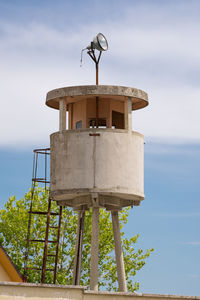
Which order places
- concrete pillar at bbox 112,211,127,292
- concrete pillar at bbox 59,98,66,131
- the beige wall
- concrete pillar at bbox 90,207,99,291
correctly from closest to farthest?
concrete pillar at bbox 90,207,99,291, concrete pillar at bbox 112,211,127,292, concrete pillar at bbox 59,98,66,131, the beige wall

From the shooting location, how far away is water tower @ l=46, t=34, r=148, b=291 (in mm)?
28125

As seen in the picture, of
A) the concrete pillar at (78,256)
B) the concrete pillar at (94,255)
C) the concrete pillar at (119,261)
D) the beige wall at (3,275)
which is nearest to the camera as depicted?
the concrete pillar at (94,255)

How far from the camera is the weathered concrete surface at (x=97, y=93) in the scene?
94.4ft

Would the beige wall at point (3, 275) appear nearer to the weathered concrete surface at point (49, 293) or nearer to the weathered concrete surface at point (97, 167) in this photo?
the weathered concrete surface at point (97, 167)

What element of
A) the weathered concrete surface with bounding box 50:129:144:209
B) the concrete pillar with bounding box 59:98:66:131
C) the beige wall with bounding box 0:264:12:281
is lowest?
the beige wall with bounding box 0:264:12:281

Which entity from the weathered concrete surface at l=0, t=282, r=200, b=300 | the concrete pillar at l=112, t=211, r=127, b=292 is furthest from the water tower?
the weathered concrete surface at l=0, t=282, r=200, b=300

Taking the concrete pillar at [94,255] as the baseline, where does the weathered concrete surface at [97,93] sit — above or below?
above

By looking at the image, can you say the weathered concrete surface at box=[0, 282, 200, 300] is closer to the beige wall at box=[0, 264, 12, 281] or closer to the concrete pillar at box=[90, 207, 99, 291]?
the concrete pillar at box=[90, 207, 99, 291]

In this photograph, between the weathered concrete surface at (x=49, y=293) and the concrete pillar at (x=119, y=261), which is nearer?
the weathered concrete surface at (x=49, y=293)

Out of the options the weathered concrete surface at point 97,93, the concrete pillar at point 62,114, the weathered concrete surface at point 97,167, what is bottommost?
the weathered concrete surface at point 97,167

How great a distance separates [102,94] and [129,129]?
1.87 metres

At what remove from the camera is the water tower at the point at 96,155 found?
1107 inches

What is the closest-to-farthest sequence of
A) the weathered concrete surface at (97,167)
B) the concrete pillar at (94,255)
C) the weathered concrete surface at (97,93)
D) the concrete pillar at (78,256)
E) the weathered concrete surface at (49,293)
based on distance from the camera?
the weathered concrete surface at (49,293) → the weathered concrete surface at (97,167) → the concrete pillar at (94,255) → the weathered concrete surface at (97,93) → the concrete pillar at (78,256)

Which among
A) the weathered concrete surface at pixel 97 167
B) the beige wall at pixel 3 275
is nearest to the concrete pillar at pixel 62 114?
the weathered concrete surface at pixel 97 167
